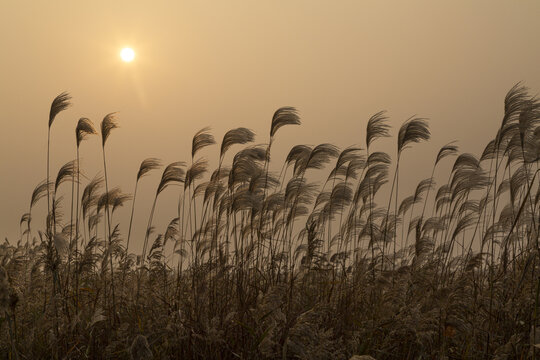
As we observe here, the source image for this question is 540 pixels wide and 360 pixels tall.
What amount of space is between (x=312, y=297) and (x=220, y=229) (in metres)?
1.87

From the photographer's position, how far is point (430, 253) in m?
7.25

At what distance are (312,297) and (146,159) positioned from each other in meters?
2.34

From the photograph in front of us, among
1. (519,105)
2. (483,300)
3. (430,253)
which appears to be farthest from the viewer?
(430,253)

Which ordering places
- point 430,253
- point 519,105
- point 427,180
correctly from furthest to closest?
point 427,180
point 430,253
point 519,105

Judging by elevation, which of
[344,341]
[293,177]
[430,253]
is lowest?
[344,341]

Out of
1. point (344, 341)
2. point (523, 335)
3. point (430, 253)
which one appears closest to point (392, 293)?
point (344, 341)

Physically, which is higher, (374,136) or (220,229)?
(374,136)

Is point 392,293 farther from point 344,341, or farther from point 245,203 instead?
point 245,203

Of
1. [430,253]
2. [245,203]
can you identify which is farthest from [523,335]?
[430,253]

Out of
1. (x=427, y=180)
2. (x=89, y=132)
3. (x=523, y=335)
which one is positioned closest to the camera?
(x=523, y=335)

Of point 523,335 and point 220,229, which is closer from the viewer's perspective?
point 523,335

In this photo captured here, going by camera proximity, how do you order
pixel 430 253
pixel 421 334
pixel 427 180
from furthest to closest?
1. pixel 427 180
2. pixel 430 253
3. pixel 421 334

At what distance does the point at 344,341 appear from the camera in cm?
406

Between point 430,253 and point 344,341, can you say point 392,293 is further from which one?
point 430,253
